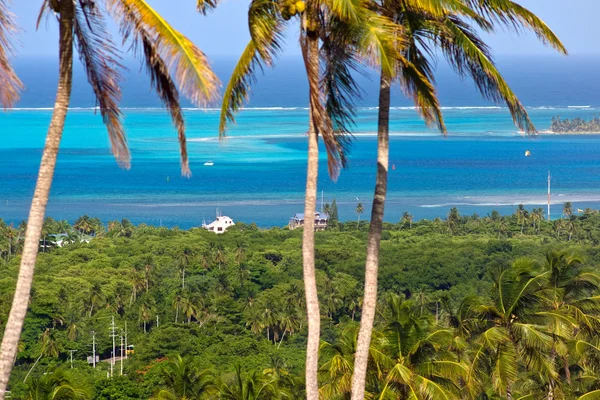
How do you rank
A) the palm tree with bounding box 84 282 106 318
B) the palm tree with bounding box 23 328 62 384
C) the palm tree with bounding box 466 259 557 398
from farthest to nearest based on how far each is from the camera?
1. the palm tree with bounding box 84 282 106 318
2. the palm tree with bounding box 23 328 62 384
3. the palm tree with bounding box 466 259 557 398

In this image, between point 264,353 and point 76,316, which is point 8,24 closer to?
point 264,353

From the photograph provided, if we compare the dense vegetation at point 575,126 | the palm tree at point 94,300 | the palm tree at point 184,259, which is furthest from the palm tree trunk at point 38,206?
the dense vegetation at point 575,126

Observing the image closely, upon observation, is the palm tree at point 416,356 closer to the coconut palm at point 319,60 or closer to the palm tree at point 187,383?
the coconut palm at point 319,60

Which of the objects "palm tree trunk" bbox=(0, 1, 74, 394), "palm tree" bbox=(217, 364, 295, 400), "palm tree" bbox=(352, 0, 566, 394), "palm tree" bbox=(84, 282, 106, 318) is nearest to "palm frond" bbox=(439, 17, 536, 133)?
"palm tree" bbox=(352, 0, 566, 394)

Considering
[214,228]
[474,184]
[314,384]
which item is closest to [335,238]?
[214,228]

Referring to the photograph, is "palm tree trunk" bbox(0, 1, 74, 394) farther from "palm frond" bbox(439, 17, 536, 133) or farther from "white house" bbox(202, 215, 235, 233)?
"white house" bbox(202, 215, 235, 233)
